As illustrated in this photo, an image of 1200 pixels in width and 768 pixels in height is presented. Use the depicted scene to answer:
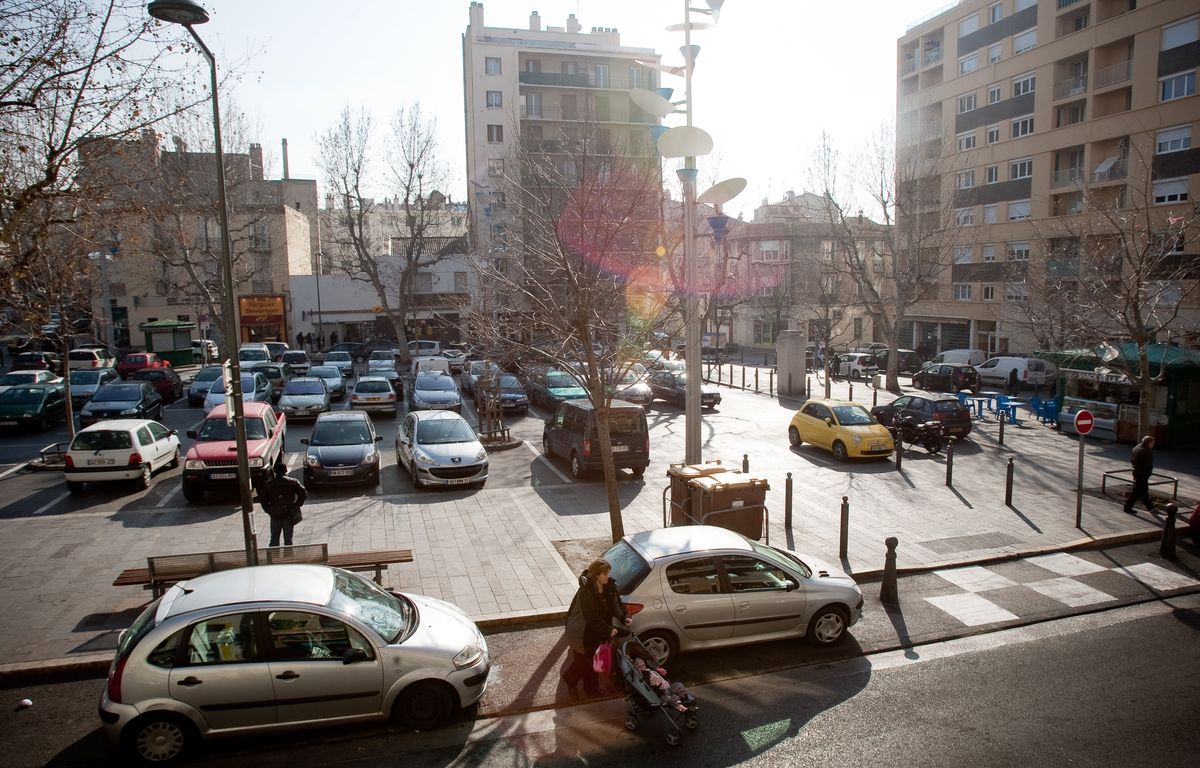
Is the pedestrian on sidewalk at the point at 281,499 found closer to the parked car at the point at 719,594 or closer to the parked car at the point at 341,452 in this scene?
the parked car at the point at 341,452

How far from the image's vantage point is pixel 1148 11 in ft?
113

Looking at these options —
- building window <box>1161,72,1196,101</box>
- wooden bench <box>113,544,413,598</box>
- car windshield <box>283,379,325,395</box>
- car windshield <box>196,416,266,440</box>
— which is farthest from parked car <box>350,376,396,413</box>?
building window <box>1161,72,1196,101</box>

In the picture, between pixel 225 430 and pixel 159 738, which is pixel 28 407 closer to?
pixel 225 430

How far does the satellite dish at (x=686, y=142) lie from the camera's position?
11.5 meters

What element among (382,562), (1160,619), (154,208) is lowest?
(1160,619)

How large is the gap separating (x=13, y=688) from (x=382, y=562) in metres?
3.84

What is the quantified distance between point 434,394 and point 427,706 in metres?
18.8

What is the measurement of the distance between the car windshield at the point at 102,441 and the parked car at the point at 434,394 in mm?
9555

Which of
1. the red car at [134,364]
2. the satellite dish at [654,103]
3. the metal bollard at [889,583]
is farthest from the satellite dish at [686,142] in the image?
the red car at [134,364]

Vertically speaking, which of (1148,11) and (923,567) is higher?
(1148,11)

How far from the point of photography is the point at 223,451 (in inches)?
583

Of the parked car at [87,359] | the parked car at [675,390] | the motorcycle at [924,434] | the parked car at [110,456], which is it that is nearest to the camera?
the parked car at [110,456]

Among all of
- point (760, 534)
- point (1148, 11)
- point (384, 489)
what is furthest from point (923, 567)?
point (1148, 11)

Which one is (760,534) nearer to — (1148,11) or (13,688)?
(13,688)
